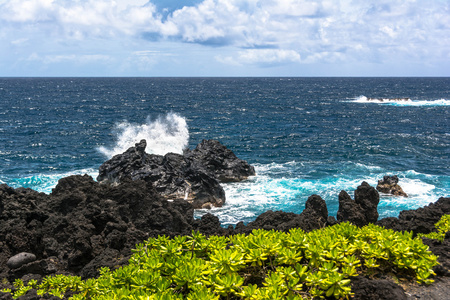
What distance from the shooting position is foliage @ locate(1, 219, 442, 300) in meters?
5.54

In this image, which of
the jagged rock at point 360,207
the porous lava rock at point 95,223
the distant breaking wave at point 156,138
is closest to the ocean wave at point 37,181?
the distant breaking wave at point 156,138

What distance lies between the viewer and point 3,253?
12039mm

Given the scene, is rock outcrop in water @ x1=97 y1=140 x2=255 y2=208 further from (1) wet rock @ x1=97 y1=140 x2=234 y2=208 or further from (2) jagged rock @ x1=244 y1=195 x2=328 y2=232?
(2) jagged rock @ x1=244 y1=195 x2=328 y2=232

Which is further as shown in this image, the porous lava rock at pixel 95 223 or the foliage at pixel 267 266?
the porous lava rock at pixel 95 223

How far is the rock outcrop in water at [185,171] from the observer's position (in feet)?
88.4

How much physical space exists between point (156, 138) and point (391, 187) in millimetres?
28864

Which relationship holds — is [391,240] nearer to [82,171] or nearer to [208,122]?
[82,171]

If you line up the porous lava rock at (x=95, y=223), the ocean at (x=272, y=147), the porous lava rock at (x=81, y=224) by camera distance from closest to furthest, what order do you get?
1. the porous lava rock at (x=95, y=223)
2. the porous lava rock at (x=81, y=224)
3. the ocean at (x=272, y=147)

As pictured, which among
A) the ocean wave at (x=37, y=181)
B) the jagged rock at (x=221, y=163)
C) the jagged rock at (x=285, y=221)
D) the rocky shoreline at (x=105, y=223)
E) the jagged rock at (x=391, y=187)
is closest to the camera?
the rocky shoreline at (x=105, y=223)

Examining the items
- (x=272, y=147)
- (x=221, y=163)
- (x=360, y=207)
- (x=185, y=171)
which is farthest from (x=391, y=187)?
(x=272, y=147)

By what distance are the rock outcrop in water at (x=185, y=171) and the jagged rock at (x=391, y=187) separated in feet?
35.4

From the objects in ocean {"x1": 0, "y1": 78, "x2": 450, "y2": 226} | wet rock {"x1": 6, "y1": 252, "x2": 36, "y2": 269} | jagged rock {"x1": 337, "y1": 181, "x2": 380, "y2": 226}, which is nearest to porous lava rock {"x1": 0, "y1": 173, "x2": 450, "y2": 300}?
wet rock {"x1": 6, "y1": 252, "x2": 36, "y2": 269}

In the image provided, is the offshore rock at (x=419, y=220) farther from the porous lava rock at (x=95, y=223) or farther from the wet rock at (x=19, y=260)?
the wet rock at (x=19, y=260)

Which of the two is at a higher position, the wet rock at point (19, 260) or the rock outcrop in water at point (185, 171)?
the wet rock at point (19, 260)
